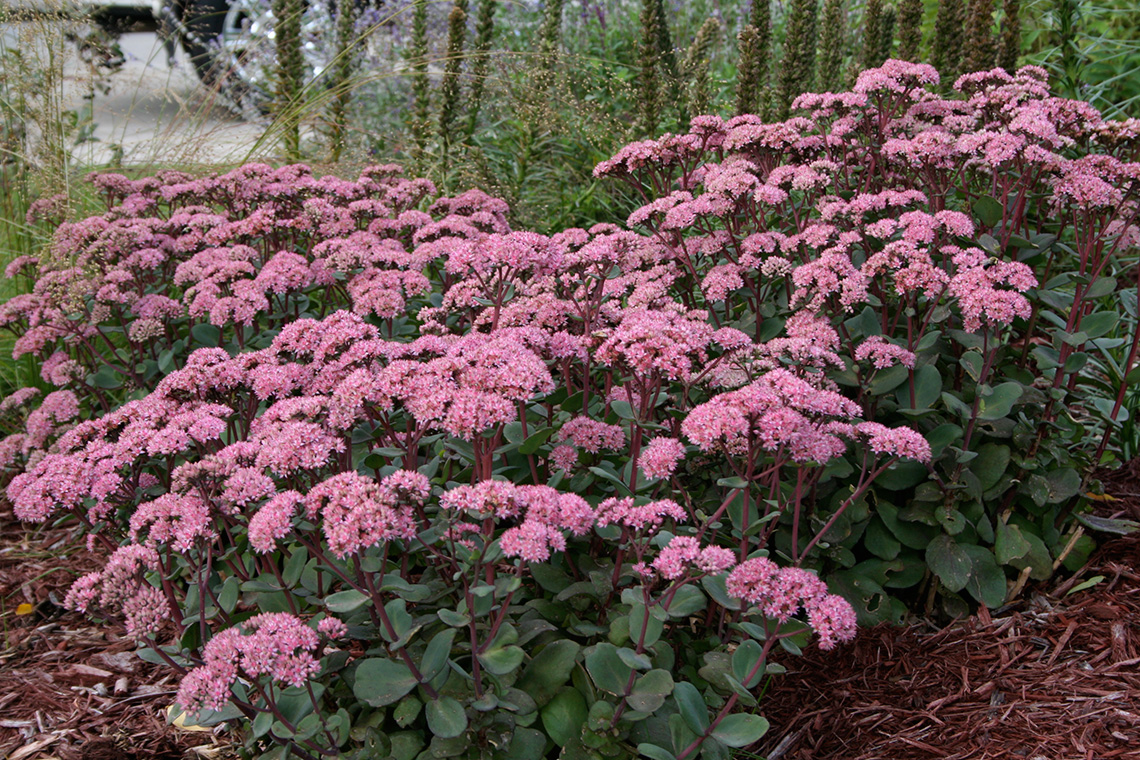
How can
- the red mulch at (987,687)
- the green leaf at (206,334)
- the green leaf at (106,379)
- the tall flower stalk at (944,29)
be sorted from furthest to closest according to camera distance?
the tall flower stalk at (944,29) < the green leaf at (106,379) < the green leaf at (206,334) < the red mulch at (987,687)

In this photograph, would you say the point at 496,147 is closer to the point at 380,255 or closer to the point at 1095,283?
the point at 380,255

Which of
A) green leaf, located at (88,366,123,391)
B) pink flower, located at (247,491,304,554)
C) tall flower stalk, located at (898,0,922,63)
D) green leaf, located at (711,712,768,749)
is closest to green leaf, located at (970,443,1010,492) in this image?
green leaf, located at (711,712,768,749)

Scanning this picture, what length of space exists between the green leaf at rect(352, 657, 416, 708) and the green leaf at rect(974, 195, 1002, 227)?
9.21ft

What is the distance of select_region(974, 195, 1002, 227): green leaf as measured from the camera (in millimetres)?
3291

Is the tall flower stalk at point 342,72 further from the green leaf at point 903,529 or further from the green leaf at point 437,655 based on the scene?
the green leaf at point 437,655

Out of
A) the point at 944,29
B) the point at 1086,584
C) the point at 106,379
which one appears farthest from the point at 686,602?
the point at 944,29

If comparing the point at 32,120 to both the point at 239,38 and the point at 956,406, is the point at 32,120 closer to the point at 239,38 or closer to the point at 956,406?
the point at 239,38

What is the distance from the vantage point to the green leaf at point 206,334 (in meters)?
3.87

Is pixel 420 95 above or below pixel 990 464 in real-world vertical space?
above

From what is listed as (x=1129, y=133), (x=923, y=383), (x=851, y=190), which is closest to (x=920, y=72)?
(x=851, y=190)

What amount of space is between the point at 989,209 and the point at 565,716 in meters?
2.58

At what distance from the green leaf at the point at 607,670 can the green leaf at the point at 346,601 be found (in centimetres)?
64

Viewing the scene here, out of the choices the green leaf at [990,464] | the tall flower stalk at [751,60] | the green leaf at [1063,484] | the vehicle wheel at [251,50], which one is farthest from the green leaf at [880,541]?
the vehicle wheel at [251,50]

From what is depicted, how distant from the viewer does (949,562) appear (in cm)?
298
